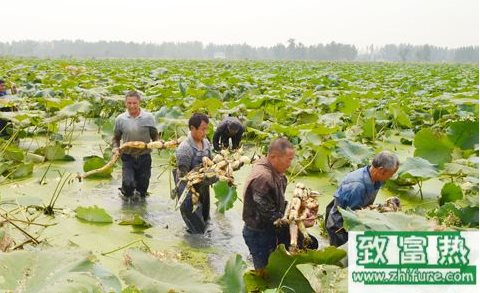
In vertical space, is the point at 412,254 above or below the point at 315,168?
above

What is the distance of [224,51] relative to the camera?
433 feet

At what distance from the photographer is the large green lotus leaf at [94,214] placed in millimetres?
4848

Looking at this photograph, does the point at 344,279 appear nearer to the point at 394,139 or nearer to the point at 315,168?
the point at 315,168

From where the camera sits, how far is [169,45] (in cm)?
14425

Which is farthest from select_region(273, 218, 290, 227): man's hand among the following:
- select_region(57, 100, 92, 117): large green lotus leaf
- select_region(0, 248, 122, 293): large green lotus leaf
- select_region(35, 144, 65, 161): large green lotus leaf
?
select_region(35, 144, 65, 161): large green lotus leaf

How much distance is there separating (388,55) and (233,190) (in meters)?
142

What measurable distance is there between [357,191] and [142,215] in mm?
2306

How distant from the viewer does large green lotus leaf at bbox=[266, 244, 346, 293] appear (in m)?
2.67

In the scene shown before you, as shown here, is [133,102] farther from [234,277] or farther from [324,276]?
[324,276]

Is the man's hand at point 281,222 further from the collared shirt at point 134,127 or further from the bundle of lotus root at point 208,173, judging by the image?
the collared shirt at point 134,127

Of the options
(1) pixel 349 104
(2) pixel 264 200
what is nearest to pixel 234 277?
(2) pixel 264 200

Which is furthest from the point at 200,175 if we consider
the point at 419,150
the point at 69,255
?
the point at 69,255

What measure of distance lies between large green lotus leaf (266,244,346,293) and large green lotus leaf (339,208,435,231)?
20 centimetres

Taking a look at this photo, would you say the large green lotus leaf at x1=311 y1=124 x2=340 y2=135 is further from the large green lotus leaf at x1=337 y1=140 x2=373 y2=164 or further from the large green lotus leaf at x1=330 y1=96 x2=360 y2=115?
the large green lotus leaf at x1=330 y1=96 x2=360 y2=115
